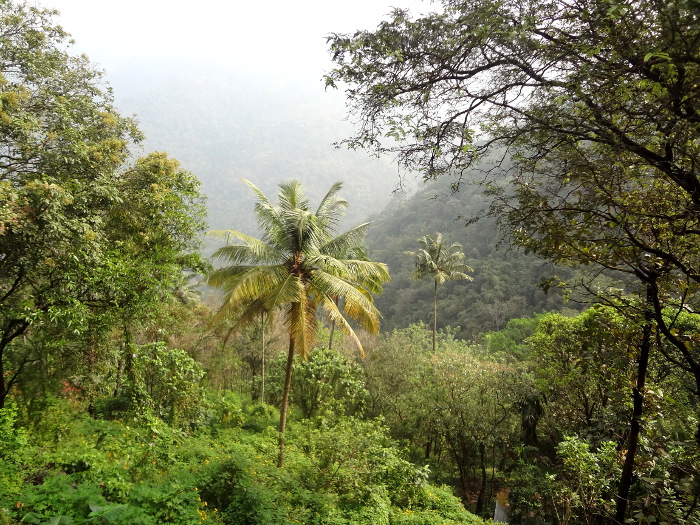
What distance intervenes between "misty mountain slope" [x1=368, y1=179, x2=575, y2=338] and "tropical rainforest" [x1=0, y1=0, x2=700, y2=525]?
19899mm

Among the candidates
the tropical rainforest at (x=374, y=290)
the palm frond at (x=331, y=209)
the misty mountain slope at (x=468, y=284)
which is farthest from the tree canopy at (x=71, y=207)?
the misty mountain slope at (x=468, y=284)

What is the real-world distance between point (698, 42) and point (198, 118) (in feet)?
693

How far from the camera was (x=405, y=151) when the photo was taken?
3.82 meters

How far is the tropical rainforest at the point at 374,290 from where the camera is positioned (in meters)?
3.04

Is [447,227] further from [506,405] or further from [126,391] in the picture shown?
[126,391]

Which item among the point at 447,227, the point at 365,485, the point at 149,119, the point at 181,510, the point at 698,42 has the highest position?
the point at 149,119

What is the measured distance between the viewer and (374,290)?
11.4 metres

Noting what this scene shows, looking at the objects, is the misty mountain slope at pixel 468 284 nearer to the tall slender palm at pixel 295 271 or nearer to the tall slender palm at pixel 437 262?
the tall slender palm at pixel 437 262

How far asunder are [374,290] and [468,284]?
3451cm

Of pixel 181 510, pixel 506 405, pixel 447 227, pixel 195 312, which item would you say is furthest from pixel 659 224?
pixel 447 227

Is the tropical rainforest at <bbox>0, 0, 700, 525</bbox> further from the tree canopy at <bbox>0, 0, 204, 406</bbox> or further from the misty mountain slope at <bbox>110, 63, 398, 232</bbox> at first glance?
the misty mountain slope at <bbox>110, 63, 398, 232</bbox>

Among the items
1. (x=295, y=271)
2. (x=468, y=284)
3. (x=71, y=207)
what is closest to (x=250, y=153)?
(x=468, y=284)

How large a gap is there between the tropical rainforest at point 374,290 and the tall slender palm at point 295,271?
0.07m

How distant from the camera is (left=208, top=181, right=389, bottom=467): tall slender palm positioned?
8633 millimetres
